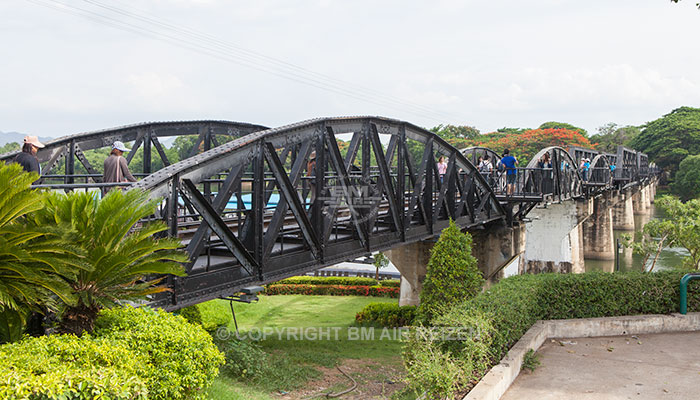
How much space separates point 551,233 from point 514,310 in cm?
2577

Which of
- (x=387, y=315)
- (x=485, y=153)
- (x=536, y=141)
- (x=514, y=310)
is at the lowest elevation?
(x=387, y=315)

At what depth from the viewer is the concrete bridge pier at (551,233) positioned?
32.6 m

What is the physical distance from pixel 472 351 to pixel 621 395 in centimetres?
216

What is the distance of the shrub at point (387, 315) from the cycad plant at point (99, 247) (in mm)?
19482

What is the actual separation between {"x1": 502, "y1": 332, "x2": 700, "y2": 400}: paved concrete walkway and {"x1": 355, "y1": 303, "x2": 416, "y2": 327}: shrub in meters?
13.9

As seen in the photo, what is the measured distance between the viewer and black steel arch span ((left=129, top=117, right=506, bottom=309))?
7824 mm

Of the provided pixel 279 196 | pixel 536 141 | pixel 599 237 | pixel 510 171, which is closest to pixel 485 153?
pixel 510 171

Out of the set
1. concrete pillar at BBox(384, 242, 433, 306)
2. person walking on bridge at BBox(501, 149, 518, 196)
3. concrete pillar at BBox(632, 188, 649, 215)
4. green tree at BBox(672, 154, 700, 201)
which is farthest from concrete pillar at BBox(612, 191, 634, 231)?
concrete pillar at BBox(384, 242, 433, 306)

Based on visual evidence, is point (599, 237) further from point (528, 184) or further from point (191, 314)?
point (191, 314)

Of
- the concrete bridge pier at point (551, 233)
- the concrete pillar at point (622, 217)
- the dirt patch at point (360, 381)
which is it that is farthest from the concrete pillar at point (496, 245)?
the concrete pillar at point (622, 217)

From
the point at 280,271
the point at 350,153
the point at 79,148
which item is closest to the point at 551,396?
the point at 280,271

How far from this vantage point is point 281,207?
913 centimetres

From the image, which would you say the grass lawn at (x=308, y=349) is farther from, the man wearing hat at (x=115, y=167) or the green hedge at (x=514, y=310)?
the man wearing hat at (x=115, y=167)

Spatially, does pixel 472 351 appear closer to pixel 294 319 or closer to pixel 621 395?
pixel 621 395
